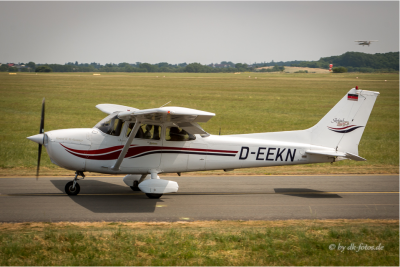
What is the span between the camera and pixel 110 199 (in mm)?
10430

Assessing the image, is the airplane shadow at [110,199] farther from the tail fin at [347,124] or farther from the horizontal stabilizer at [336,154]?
the tail fin at [347,124]

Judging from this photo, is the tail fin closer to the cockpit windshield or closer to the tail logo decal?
the tail logo decal

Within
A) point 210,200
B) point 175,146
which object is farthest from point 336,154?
point 175,146

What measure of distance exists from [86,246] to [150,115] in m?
3.80

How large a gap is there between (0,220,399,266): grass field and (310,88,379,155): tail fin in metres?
3.63

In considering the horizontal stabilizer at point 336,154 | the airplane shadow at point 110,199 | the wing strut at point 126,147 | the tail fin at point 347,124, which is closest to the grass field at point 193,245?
the airplane shadow at point 110,199

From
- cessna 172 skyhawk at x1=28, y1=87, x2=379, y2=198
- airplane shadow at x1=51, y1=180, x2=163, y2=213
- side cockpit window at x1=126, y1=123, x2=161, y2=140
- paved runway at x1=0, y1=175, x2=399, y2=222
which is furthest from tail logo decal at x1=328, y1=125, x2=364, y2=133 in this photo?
airplane shadow at x1=51, y1=180, x2=163, y2=213

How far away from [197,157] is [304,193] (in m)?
3.57

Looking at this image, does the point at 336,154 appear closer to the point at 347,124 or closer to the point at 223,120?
the point at 347,124

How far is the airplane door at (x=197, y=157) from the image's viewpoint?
10758mm

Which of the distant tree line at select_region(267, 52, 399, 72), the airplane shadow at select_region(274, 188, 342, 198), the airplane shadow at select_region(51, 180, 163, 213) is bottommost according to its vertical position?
the airplane shadow at select_region(51, 180, 163, 213)

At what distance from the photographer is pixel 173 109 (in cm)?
877

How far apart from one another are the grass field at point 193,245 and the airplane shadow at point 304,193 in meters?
3.12

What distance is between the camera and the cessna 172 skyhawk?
1012 centimetres
